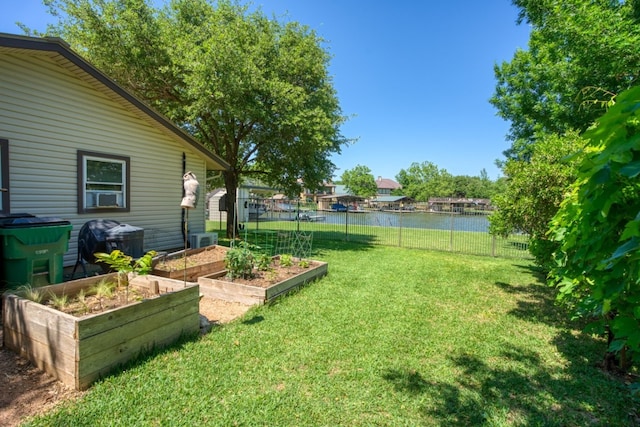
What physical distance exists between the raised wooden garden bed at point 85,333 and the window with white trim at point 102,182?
12.4ft

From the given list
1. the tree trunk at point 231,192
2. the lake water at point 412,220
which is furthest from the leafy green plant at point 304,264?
the tree trunk at point 231,192

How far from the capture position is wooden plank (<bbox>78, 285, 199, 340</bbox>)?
8.31 feet

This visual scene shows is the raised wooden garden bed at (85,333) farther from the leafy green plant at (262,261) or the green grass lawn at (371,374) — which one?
the leafy green plant at (262,261)

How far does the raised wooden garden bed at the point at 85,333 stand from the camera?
8.30ft

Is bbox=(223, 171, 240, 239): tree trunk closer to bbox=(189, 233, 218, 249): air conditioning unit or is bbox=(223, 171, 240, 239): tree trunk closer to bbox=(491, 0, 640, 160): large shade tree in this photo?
bbox=(189, 233, 218, 249): air conditioning unit

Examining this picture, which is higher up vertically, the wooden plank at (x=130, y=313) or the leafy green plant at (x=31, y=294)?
the leafy green plant at (x=31, y=294)

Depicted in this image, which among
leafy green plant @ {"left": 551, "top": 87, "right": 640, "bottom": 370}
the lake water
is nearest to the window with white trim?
leafy green plant @ {"left": 551, "top": 87, "right": 640, "bottom": 370}

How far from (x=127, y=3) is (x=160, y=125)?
5.97 m

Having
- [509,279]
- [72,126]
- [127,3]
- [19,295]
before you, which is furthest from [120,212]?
[509,279]

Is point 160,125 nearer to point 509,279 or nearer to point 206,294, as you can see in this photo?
point 206,294

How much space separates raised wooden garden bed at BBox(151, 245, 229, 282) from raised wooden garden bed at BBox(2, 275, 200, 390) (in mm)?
1748

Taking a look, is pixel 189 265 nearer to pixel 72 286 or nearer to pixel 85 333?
pixel 72 286

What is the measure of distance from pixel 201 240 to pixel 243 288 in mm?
4217

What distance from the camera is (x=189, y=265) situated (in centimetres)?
600
